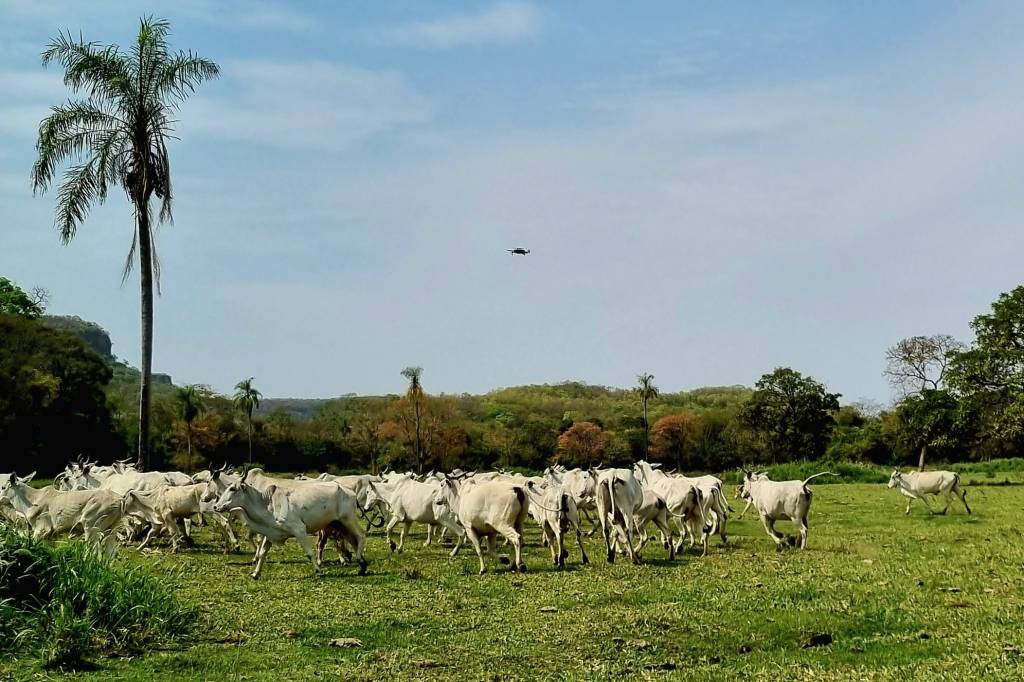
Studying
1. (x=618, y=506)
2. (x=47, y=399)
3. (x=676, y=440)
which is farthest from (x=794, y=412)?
(x=618, y=506)

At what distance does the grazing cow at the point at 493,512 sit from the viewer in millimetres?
16812

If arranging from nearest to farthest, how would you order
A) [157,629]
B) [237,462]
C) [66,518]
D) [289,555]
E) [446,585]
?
[157,629]
[446,585]
[66,518]
[289,555]
[237,462]

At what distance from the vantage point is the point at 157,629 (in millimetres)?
10539

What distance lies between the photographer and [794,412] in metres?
70.7

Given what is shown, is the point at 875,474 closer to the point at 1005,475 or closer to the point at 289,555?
the point at 1005,475

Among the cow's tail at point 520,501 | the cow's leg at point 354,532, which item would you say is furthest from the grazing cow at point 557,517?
the cow's leg at point 354,532

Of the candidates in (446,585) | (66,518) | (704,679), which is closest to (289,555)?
(66,518)

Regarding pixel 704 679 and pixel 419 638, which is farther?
pixel 419 638

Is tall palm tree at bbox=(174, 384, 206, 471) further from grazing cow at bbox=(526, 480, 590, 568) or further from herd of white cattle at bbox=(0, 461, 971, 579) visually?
grazing cow at bbox=(526, 480, 590, 568)

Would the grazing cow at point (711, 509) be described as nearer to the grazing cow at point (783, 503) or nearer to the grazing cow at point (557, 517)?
the grazing cow at point (783, 503)

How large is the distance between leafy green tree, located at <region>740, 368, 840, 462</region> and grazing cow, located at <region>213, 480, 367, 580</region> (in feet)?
192

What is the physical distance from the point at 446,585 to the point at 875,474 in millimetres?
34565

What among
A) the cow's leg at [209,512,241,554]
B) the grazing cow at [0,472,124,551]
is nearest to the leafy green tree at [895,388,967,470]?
the cow's leg at [209,512,241,554]

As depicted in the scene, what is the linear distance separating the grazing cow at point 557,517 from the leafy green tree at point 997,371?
108 ft
